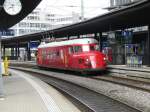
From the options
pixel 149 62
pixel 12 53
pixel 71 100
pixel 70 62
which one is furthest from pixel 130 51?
pixel 12 53

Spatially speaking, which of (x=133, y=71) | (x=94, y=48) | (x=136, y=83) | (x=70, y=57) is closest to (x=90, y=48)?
(x=94, y=48)

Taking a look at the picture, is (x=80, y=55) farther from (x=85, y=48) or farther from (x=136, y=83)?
(x=136, y=83)

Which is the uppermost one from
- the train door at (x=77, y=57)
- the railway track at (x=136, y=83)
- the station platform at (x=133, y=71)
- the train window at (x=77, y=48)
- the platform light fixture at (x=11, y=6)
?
the platform light fixture at (x=11, y=6)

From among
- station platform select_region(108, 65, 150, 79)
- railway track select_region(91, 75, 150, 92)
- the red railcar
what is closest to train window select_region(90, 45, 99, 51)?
the red railcar

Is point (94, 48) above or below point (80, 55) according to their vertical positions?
above

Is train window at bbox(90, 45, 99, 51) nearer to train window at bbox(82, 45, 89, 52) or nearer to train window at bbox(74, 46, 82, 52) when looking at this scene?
train window at bbox(82, 45, 89, 52)

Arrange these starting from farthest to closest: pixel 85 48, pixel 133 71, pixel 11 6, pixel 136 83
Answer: pixel 85 48
pixel 133 71
pixel 136 83
pixel 11 6

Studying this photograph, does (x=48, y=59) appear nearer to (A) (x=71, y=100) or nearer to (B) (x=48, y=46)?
(B) (x=48, y=46)

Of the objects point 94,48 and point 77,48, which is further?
point 77,48

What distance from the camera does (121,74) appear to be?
31.5 metres

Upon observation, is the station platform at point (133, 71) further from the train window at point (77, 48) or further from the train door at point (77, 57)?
the train window at point (77, 48)

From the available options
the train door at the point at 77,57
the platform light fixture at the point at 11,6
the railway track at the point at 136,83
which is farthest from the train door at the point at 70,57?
the platform light fixture at the point at 11,6

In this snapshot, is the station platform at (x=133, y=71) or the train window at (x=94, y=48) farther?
the train window at (x=94, y=48)

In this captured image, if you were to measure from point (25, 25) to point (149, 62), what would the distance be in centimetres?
9964
